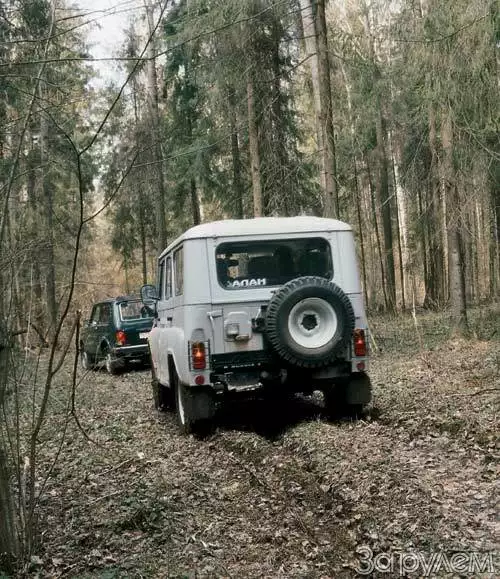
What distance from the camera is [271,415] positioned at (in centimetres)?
909

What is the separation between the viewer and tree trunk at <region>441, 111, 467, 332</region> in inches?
518

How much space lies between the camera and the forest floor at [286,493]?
4.18 meters

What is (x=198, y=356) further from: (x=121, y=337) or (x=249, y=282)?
(x=121, y=337)

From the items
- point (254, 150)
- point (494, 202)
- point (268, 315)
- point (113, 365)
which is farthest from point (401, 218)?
point (268, 315)

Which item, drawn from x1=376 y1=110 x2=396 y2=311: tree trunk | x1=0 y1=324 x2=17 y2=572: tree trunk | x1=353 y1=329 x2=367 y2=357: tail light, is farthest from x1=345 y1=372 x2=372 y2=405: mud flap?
x1=376 y1=110 x2=396 y2=311: tree trunk

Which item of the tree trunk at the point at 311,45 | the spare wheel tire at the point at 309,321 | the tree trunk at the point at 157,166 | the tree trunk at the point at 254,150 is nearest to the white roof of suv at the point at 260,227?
the spare wheel tire at the point at 309,321

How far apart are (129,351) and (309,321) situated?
28.6ft

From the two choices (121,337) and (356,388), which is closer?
(356,388)

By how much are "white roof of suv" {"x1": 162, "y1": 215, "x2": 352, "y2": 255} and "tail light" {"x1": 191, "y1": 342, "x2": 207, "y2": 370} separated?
4.28 ft

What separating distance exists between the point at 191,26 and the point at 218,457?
11924mm

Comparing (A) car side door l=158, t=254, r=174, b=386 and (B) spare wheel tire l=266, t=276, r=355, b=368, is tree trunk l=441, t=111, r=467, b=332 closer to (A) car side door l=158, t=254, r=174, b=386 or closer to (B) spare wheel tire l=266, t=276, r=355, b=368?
(A) car side door l=158, t=254, r=174, b=386

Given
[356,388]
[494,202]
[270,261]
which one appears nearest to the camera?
[356,388]

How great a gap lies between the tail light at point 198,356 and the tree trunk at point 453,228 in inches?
298

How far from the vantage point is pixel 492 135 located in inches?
587
